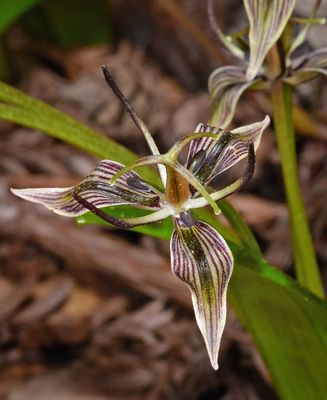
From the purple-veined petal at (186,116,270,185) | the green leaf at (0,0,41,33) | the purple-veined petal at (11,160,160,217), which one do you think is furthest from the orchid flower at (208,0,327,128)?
the green leaf at (0,0,41,33)

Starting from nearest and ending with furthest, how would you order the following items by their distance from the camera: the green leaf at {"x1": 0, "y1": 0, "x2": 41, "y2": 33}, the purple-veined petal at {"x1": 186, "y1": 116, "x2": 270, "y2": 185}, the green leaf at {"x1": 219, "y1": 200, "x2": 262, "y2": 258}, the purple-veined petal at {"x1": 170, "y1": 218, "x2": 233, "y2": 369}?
1. the purple-veined petal at {"x1": 170, "y1": 218, "x2": 233, "y2": 369}
2. the purple-veined petal at {"x1": 186, "y1": 116, "x2": 270, "y2": 185}
3. the green leaf at {"x1": 219, "y1": 200, "x2": 262, "y2": 258}
4. the green leaf at {"x1": 0, "y1": 0, "x2": 41, "y2": 33}

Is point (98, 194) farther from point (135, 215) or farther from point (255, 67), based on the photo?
point (255, 67)

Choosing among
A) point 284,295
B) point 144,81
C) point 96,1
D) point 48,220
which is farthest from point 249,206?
point 284,295

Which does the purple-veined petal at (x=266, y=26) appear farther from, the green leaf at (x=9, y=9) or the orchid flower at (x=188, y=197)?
the green leaf at (x=9, y=9)

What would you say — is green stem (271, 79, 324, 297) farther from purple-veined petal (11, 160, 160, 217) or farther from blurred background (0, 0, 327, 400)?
blurred background (0, 0, 327, 400)

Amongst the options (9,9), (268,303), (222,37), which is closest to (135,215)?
(268,303)

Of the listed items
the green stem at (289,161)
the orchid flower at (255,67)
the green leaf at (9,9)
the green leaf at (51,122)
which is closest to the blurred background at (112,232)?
the green leaf at (9,9)
